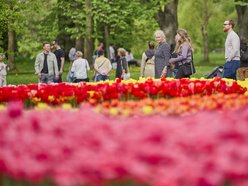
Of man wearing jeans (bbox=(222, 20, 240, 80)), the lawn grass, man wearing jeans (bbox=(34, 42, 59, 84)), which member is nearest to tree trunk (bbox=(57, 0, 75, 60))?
the lawn grass

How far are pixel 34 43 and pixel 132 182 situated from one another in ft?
148

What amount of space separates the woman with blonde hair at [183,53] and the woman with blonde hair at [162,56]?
0.70ft

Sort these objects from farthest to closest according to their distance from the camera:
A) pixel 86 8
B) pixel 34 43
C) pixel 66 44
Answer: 1. pixel 66 44
2. pixel 34 43
3. pixel 86 8

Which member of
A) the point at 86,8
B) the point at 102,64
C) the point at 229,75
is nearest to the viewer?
the point at 229,75

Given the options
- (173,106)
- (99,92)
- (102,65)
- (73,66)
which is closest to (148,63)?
(102,65)

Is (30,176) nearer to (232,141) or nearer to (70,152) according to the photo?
(70,152)

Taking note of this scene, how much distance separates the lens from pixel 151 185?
17.8 feet

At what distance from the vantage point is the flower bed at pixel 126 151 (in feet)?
17.8

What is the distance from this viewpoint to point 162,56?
18.9 metres

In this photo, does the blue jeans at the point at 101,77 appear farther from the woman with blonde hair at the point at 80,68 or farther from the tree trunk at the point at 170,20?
the tree trunk at the point at 170,20

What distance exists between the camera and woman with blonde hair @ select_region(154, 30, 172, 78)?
61.1 feet

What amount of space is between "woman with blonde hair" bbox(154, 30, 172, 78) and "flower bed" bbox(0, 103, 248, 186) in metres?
11.9

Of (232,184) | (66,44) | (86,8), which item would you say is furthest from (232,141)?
(66,44)

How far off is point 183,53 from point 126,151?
12.8 meters
